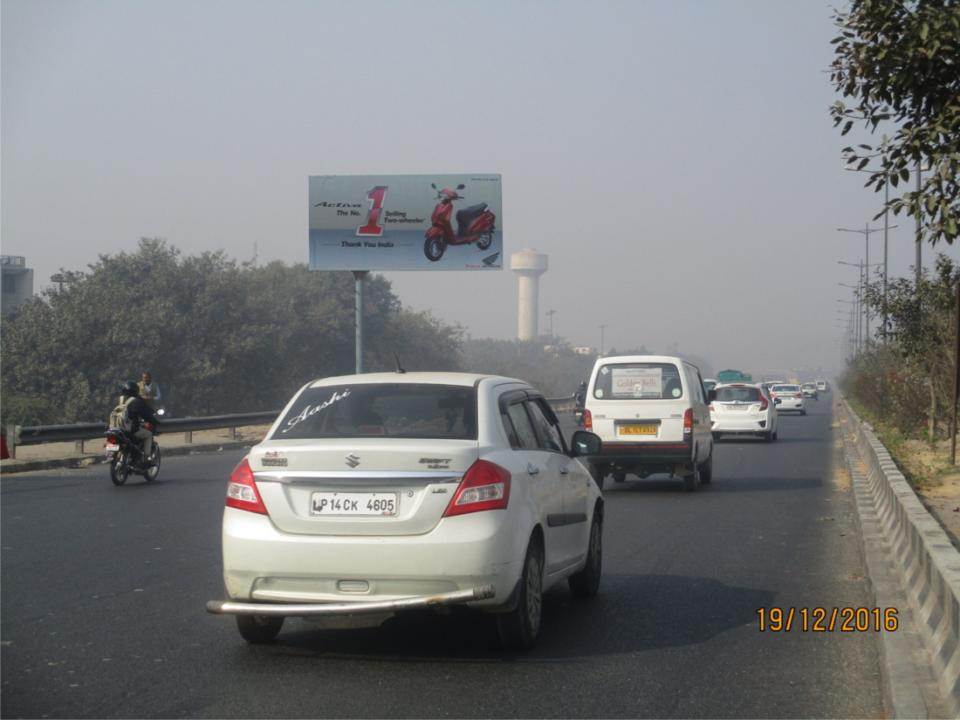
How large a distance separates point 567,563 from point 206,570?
347 centimetres

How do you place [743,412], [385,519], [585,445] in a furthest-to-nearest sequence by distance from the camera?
A: [743,412], [585,445], [385,519]

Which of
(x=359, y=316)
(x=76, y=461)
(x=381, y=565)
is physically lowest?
(x=76, y=461)

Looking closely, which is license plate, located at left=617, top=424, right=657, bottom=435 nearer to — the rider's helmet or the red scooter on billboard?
the rider's helmet

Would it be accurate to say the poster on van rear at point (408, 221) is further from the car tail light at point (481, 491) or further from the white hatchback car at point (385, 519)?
the car tail light at point (481, 491)

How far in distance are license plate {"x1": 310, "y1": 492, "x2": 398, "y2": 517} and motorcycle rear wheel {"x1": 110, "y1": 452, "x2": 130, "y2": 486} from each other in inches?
489

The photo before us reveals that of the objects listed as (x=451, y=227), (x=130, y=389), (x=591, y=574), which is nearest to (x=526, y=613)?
(x=591, y=574)

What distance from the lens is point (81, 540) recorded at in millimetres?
11938

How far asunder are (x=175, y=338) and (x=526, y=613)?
4772 cm

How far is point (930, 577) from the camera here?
24.5 ft

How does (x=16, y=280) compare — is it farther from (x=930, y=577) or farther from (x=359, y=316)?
(x=930, y=577)

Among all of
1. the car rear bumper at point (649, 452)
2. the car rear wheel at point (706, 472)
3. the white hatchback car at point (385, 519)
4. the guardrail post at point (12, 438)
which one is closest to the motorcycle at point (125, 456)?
the guardrail post at point (12, 438)

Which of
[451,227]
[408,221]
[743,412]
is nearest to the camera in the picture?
[743,412]

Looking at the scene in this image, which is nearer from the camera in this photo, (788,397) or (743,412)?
(743,412)
